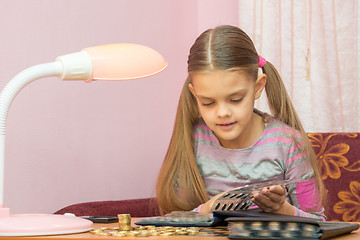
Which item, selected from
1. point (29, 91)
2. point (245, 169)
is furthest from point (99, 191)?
point (245, 169)

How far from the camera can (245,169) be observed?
1354 mm

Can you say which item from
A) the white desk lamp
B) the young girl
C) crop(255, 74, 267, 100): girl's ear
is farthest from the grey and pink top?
the white desk lamp

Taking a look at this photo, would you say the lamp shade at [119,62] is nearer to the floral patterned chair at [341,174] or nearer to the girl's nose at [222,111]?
the girl's nose at [222,111]

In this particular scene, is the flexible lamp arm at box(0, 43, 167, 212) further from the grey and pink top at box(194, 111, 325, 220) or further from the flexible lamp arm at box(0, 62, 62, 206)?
the grey and pink top at box(194, 111, 325, 220)

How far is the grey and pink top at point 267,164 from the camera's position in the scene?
4.27 feet

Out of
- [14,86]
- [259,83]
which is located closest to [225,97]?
[259,83]

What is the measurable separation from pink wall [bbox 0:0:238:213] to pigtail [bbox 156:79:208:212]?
415 millimetres

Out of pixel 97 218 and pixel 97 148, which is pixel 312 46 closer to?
pixel 97 148

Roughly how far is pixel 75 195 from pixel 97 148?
0.59 ft

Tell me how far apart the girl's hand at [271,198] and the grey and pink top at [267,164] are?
267 mm

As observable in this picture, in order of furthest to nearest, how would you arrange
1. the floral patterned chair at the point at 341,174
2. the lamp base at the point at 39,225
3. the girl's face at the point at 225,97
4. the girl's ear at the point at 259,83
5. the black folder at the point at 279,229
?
the floral patterned chair at the point at 341,174 < the girl's ear at the point at 259,83 < the girl's face at the point at 225,97 < the lamp base at the point at 39,225 < the black folder at the point at 279,229

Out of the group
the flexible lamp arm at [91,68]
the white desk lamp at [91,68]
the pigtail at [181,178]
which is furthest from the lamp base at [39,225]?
the pigtail at [181,178]

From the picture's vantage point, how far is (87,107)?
68.6 inches

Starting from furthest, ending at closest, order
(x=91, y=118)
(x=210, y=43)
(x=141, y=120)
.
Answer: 1. (x=141, y=120)
2. (x=91, y=118)
3. (x=210, y=43)
